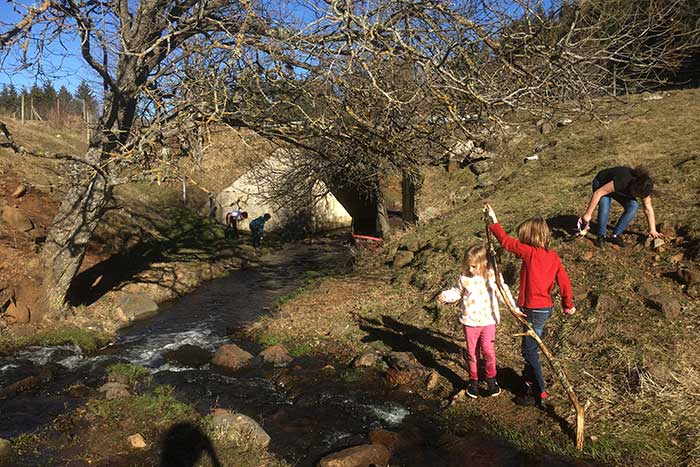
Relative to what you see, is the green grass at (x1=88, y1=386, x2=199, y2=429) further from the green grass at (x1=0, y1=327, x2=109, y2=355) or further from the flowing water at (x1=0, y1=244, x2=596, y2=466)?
the green grass at (x1=0, y1=327, x2=109, y2=355)

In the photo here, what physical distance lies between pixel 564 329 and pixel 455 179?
38.0ft

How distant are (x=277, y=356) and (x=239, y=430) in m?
2.91

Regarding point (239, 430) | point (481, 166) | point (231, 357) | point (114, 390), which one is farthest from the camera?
point (481, 166)

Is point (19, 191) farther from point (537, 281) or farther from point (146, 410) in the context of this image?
point (537, 281)

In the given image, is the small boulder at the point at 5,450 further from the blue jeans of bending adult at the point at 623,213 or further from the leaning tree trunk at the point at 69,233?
the blue jeans of bending adult at the point at 623,213

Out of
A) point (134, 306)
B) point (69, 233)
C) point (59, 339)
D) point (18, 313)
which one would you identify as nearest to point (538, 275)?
point (59, 339)

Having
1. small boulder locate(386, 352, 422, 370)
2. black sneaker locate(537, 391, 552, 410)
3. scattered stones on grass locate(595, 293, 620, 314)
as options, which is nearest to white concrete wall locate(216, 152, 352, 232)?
small boulder locate(386, 352, 422, 370)

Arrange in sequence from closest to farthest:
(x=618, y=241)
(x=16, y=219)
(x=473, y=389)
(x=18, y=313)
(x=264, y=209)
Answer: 1. (x=473, y=389)
2. (x=618, y=241)
3. (x=18, y=313)
4. (x=16, y=219)
5. (x=264, y=209)

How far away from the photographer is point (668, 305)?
6.96 metres

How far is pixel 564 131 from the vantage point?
18.5 m

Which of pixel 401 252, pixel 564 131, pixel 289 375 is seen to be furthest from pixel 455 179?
pixel 289 375

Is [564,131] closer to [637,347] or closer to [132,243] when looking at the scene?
[637,347]

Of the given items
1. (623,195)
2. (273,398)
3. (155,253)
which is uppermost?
(623,195)

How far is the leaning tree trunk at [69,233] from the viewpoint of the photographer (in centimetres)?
955
